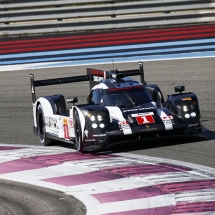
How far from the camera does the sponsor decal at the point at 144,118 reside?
34.1ft

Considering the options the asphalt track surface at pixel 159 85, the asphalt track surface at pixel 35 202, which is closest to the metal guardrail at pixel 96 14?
the asphalt track surface at pixel 159 85

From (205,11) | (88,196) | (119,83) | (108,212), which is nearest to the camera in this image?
(108,212)

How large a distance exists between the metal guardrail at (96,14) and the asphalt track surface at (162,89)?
17.5ft

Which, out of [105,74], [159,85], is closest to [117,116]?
[105,74]

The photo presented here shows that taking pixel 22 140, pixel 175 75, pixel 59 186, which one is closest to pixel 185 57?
pixel 175 75

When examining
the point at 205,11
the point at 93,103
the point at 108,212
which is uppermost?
the point at 205,11

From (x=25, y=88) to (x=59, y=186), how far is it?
8740 millimetres

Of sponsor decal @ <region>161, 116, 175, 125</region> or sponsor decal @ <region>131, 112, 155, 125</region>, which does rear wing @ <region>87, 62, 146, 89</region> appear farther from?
sponsor decal @ <region>161, 116, 175, 125</region>

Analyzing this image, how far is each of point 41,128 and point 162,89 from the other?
15.2ft

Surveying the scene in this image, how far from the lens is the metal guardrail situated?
80.2 feet

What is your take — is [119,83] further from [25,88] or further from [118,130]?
[25,88]

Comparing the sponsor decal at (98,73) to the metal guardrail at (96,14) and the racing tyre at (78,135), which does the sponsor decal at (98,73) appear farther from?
the metal guardrail at (96,14)

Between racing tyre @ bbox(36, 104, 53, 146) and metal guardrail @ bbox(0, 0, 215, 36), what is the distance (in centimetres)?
1262

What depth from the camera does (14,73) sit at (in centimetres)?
1927
